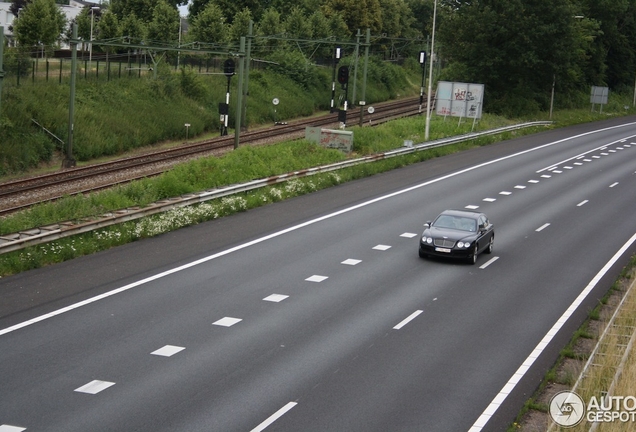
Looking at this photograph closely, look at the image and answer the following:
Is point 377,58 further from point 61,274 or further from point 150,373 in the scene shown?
point 150,373

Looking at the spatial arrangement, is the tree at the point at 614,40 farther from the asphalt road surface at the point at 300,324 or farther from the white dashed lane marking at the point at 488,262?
the white dashed lane marking at the point at 488,262

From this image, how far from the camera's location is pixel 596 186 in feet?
132

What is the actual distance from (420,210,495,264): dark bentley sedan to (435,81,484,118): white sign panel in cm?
3345

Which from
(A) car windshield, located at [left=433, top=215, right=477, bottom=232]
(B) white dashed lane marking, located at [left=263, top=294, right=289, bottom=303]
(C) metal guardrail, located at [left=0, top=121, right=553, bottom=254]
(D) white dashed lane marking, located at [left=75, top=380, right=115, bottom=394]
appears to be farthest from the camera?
(A) car windshield, located at [left=433, top=215, right=477, bottom=232]

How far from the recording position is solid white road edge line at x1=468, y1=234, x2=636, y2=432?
43.8 feet

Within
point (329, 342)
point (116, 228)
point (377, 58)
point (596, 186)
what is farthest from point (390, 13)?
point (329, 342)

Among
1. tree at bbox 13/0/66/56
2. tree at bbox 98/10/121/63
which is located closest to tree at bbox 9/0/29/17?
tree at bbox 98/10/121/63

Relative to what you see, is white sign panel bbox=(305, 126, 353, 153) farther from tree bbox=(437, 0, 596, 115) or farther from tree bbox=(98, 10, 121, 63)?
tree bbox=(98, 10, 121, 63)

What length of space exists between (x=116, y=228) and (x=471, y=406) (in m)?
14.0

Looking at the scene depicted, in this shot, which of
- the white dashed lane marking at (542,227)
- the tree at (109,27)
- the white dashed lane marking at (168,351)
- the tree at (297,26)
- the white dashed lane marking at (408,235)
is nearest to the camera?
the white dashed lane marking at (168,351)

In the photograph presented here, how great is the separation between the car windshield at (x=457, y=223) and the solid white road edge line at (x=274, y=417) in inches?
490

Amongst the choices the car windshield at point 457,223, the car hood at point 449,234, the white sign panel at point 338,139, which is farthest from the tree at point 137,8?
the car hood at point 449,234

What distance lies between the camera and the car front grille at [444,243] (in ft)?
78.2

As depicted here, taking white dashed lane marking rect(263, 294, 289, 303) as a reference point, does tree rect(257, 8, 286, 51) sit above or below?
above
